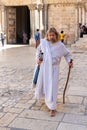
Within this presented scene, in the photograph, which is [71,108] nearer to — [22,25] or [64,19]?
[64,19]

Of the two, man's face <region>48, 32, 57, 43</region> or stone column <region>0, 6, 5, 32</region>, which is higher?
stone column <region>0, 6, 5, 32</region>

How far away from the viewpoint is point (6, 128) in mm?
5391

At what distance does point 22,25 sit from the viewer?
90.7 ft

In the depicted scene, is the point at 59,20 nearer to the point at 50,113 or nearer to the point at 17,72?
the point at 17,72

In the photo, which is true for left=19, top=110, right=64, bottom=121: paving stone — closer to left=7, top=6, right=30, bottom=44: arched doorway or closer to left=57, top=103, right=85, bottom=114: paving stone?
left=57, top=103, right=85, bottom=114: paving stone

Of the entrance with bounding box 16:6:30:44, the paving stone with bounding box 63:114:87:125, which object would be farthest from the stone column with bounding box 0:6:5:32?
the paving stone with bounding box 63:114:87:125

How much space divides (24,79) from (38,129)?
4.62 meters

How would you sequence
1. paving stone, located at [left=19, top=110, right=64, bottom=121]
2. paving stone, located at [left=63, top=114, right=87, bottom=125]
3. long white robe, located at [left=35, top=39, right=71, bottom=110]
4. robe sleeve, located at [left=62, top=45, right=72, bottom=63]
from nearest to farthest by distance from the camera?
paving stone, located at [left=63, top=114, right=87, bottom=125]
paving stone, located at [left=19, top=110, right=64, bottom=121]
long white robe, located at [left=35, top=39, right=71, bottom=110]
robe sleeve, located at [left=62, top=45, right=72, bottom=63]

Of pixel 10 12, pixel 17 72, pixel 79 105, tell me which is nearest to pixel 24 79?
pixel 17 72

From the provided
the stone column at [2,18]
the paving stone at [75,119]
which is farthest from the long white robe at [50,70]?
the stone column at [2,18]

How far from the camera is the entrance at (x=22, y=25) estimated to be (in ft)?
87.0

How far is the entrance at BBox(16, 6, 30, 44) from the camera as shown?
26.5 m

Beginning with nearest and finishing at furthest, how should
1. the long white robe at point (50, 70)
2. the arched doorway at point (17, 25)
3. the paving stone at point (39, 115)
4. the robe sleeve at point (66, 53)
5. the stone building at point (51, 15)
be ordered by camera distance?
the paving stone at point (39, 115) < the long white robe at point (50, 70) < the robe sleeve at point (66, 53) < the stone building at point (51, 15) < the arched doorway at point (17, 25)

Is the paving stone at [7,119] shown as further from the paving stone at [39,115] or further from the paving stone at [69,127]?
the paving stone at [69,127]
